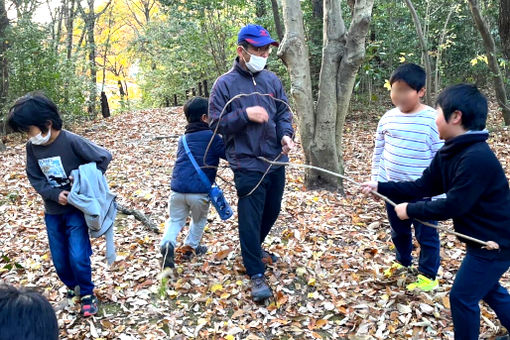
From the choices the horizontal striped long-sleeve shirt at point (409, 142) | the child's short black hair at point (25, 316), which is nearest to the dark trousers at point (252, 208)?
the horizontal striped long-sleeve shirt at point (409, 142)

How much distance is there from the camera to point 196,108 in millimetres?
3924

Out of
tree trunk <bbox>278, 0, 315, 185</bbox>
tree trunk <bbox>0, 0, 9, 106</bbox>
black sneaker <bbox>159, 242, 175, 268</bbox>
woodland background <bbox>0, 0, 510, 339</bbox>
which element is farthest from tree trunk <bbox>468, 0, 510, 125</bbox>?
tree trunk <bbox>0, 0, 9, 106</bbox>

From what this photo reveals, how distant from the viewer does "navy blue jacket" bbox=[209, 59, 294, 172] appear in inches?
134

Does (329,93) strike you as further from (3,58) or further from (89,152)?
(3,58)

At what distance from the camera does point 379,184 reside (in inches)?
123

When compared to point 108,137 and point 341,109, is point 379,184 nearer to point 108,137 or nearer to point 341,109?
point 341,109

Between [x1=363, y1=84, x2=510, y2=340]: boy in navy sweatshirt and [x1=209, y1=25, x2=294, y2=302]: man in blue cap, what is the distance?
1.32m

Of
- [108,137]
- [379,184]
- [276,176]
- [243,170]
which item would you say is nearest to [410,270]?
[379,184]

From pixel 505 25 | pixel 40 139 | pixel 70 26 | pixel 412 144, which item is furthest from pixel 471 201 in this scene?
pixel 70 26

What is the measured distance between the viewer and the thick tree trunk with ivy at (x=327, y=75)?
18.2 ft

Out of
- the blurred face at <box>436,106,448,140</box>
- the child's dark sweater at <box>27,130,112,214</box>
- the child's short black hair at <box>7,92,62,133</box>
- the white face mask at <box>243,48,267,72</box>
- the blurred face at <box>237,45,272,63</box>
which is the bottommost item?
the child's dark sweater at <box>27,130,112,214</box>

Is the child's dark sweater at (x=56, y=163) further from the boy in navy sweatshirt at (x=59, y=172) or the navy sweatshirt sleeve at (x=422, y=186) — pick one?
the navy sweatshirt sleeve at (x=422, y=186)

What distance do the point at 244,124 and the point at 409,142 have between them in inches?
56.9

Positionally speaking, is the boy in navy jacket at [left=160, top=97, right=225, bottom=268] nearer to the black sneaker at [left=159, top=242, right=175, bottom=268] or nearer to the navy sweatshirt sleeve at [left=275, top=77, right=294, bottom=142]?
the black sneaker at [left=159, top=242, right=175, bottom=268]
